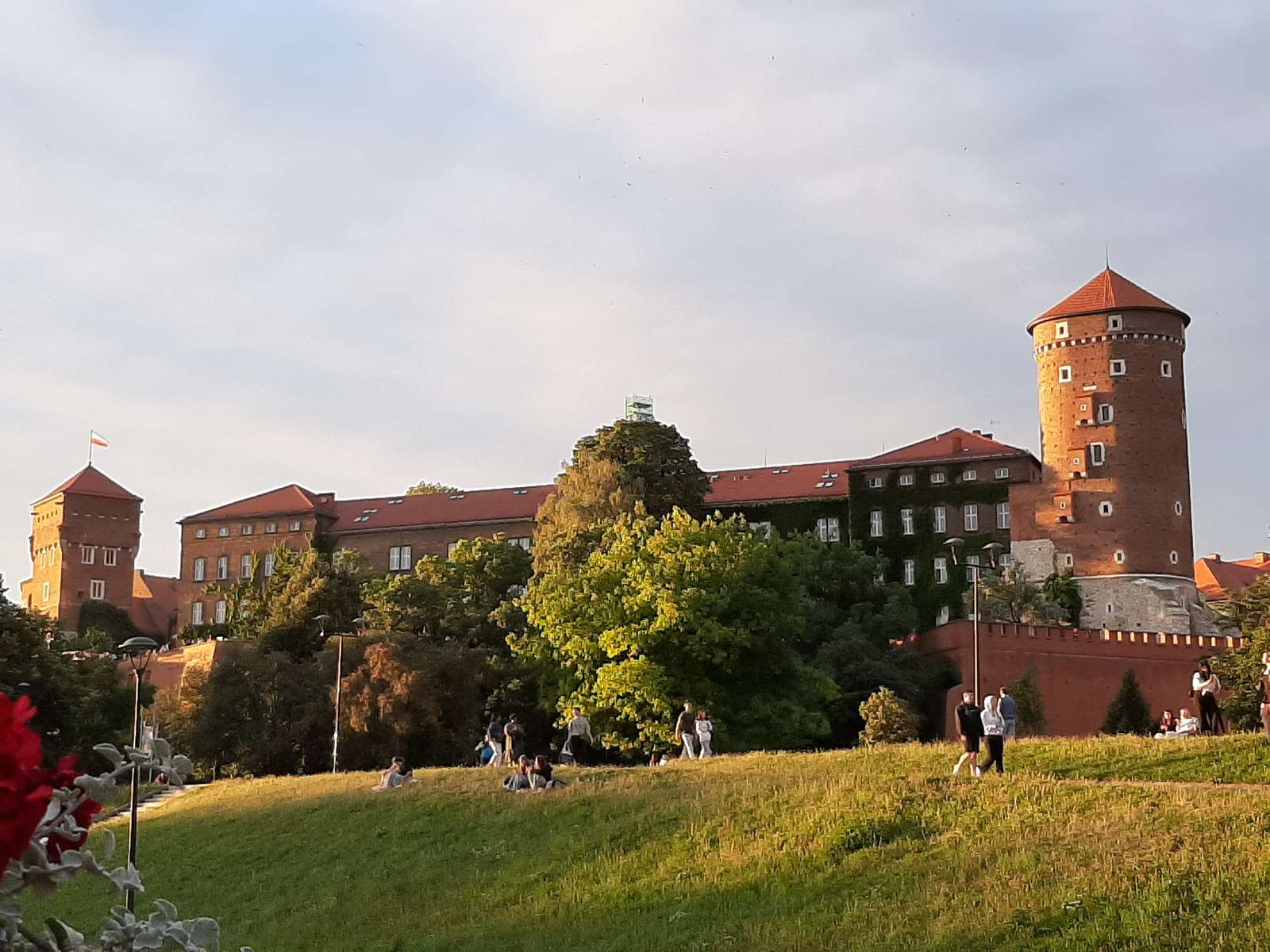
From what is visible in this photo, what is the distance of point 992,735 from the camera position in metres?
26.0

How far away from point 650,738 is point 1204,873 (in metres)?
30.2

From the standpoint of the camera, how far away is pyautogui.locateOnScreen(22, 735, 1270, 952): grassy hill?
18953 millimetres

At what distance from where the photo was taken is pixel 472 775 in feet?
110

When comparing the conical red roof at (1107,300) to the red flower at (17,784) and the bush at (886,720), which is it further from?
the red flower at (17,784)

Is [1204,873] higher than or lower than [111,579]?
lower

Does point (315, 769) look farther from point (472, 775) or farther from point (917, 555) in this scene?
point (917, 555)

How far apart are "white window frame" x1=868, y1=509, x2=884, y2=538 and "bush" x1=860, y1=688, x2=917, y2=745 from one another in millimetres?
24528

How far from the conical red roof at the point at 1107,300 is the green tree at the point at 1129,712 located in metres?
22.1

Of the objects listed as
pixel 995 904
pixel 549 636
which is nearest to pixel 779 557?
pixel 549 636

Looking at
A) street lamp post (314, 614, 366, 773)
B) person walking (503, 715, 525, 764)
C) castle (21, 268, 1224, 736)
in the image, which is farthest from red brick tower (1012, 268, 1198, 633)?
person walking (503, 715, 525, 764)

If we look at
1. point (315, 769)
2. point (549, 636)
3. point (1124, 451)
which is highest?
point (1124, 451)

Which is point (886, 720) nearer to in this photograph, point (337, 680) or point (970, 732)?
point (337, 680)

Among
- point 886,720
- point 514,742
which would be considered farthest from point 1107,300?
point 514,742

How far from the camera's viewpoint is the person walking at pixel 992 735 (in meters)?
25.9
